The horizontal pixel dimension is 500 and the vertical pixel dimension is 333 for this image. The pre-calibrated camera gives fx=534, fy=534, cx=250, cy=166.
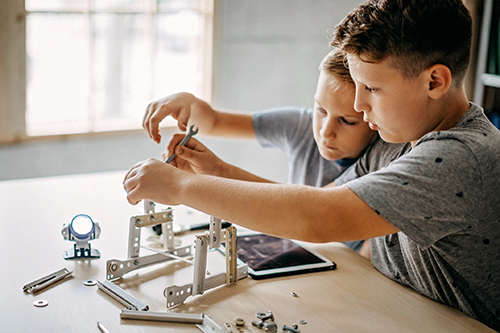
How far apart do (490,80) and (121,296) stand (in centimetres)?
214

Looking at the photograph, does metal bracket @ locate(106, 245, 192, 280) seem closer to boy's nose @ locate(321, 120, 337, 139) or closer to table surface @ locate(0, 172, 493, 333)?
table surface @ locate(0, 172, 493, 333)

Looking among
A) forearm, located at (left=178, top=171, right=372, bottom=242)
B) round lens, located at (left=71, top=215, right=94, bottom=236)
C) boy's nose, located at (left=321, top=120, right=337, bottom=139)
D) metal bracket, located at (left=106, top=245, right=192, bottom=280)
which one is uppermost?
boy's nose, located at (left=321, top=120, right=337, bottom=139)

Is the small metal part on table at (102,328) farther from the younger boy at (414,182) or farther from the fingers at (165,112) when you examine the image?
the fingers at (165,112)

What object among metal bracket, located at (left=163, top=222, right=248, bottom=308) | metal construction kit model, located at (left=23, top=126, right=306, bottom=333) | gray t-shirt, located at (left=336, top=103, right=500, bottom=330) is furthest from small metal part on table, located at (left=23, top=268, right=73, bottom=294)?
gray t-shirt, located at (left=336, top=103, right=500, bottom=330)

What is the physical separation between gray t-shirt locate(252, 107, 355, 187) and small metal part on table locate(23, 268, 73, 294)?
2.43 feet

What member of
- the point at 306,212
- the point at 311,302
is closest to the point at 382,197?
the point at 306,212

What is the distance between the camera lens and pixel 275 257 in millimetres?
1182

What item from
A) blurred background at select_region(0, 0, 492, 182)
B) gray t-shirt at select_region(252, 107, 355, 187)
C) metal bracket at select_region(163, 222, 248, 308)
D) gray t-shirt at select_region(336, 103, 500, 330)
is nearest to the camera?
gray t-shirt at select_region(336, 103, 500, 330)

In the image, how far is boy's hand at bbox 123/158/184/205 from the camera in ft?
3.22

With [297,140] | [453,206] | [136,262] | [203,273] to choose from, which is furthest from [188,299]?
[297,140]

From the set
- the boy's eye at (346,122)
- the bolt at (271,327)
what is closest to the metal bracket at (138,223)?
the bolt at (271,327)

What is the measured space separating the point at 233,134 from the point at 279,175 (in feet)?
6.52

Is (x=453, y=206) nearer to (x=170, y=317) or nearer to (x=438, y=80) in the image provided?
(x=438, y=80)

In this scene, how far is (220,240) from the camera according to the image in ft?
3.39
